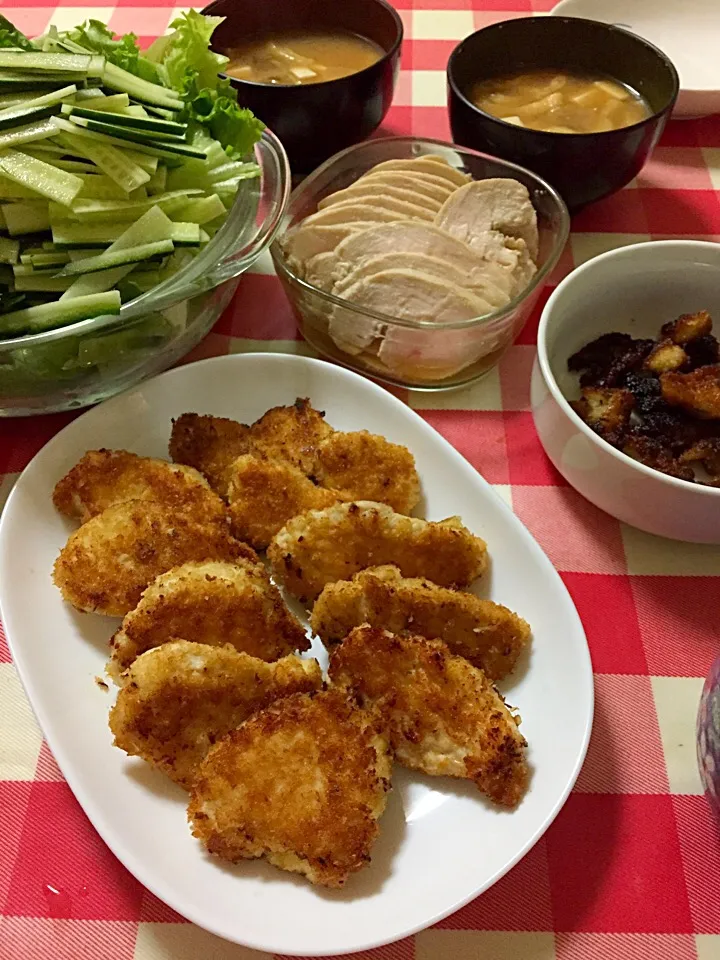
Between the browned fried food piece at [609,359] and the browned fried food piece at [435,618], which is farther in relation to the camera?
Answer: the browned fried food piece at [609,359]

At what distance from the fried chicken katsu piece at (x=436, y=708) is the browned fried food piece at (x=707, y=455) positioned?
60 cm

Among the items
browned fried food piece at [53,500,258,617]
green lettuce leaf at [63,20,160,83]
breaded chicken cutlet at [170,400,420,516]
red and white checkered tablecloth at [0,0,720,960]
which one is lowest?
red and white checkered tablecloth at [0,0,720,960]

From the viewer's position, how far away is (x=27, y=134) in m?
1.52

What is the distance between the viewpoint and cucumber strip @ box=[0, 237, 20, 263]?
150 cm

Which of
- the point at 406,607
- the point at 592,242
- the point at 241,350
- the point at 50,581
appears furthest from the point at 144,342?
the point at 592,242

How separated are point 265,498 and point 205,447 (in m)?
0.18

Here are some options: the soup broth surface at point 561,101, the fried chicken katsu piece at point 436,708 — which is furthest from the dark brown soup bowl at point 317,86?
the fried chicken katsu piece at point 436,708

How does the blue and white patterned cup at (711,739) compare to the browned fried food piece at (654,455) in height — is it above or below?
below

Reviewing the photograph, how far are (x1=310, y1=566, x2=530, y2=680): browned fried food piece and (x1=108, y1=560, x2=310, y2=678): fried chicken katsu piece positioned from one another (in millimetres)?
80

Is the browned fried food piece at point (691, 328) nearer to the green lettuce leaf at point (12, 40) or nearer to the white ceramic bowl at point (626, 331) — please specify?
the white ceramic bowl at point (626, 331)

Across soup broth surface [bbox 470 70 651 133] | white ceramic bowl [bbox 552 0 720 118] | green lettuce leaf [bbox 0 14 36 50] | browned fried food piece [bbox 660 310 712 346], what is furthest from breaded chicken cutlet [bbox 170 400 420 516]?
white ceramic bowl [bbox 552 0 720 118]

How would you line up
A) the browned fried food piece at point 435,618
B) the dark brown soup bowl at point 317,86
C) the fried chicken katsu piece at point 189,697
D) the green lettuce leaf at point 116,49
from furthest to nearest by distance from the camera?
the dark brown soup bowl at point 317,86
the green lettuce leaf at point 116,49
the browned fried food piece at point 435,618
the fried chicken katsu piece at point 189,697

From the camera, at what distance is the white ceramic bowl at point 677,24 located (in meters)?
2.29

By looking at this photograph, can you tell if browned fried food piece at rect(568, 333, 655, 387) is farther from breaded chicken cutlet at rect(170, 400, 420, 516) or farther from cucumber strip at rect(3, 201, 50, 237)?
cucumber strip at rect(3, 201, 50, 237)
